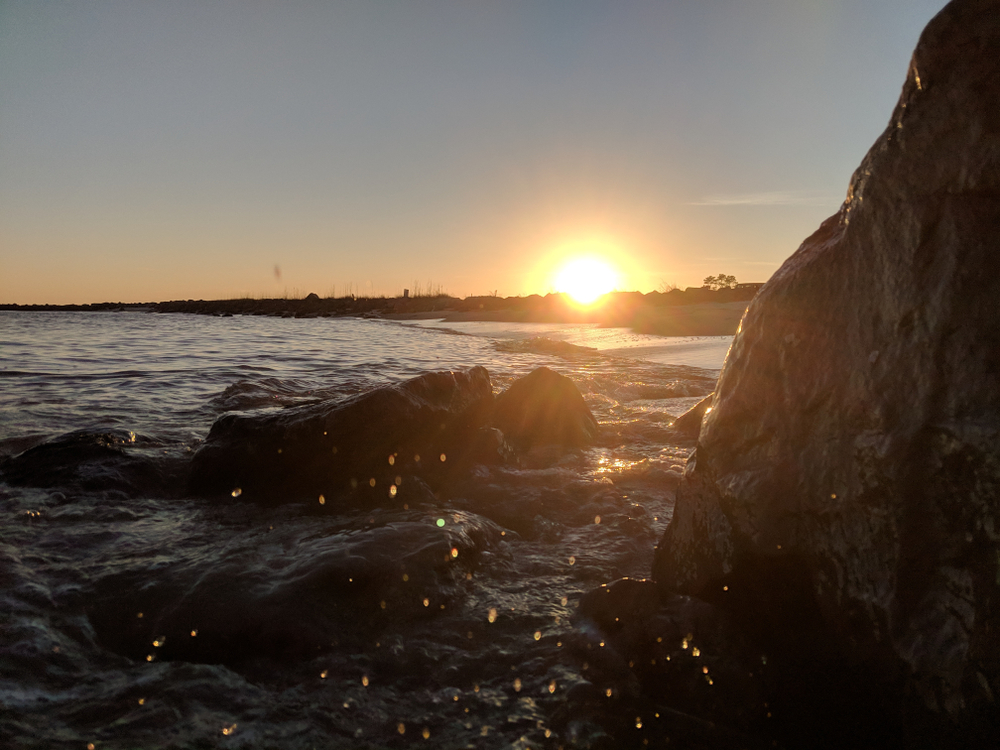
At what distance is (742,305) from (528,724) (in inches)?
1067

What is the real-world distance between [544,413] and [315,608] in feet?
11.6

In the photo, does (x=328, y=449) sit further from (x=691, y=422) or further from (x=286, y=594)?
(x=691, y=422)

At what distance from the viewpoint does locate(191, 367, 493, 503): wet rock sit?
3.78 meters

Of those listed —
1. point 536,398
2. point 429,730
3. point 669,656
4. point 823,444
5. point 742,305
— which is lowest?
point 429,730

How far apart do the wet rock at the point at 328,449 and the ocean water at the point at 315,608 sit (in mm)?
251

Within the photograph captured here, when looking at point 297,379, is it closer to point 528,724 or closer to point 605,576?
point 605,576

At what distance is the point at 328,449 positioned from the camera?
3.87 metres

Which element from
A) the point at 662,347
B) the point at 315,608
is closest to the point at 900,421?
the point at 315,608

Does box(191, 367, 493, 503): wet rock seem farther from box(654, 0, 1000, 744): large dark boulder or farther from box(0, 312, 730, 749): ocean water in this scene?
box(654, 0, 1000, 744): large dark boulder

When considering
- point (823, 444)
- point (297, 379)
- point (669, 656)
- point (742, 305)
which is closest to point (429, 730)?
point (669, 656)

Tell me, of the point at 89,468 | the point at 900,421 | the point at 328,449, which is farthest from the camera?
the point at 89,468

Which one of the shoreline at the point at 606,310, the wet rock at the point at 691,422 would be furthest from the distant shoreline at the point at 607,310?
the wet rock at the point at 691,422

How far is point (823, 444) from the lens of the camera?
1.81 m

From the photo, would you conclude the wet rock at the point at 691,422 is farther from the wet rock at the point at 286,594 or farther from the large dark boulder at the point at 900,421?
the large dark boulder at the point at 900,421
